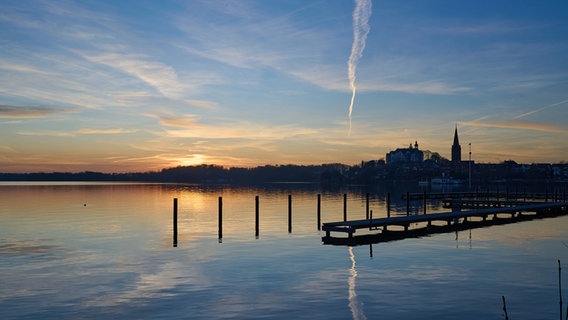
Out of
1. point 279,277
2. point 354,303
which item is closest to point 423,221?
point 279,277

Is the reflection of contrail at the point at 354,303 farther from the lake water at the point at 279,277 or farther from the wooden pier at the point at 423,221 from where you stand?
the wooden pier at the point at 423,221

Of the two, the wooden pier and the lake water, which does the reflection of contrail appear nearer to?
the lake water

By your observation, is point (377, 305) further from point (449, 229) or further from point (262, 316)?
point (449, 229)

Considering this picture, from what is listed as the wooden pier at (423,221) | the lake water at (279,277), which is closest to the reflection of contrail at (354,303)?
the lake water at (279,277)

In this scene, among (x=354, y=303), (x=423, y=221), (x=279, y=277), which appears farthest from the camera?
(x=423, y=221)

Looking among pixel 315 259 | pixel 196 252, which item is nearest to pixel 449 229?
pixel 315 259

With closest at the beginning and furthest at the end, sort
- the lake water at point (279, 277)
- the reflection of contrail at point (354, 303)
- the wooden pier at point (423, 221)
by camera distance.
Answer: the reflection of contrail at point (354, 303) < the lake water at point (279, 277) < the wooden pier at point (423, 221)

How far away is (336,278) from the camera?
23453 millimetres

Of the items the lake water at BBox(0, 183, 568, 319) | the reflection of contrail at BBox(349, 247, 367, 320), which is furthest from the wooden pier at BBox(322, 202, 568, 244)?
the reflection of contrail at BBox(349, 247, 367, 320)

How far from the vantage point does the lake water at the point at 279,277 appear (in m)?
18.2

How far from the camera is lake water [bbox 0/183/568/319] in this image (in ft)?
59.7

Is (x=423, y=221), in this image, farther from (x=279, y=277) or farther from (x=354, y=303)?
(x=354, y=303)

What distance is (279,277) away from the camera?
79.5ft

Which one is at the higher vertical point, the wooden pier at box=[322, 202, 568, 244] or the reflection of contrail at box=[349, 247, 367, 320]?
the wooden pier at box=[322, 202, 568, 244]
